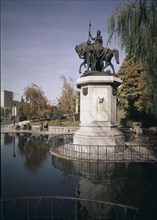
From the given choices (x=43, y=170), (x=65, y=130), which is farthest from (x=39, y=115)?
(x=43, y=170)

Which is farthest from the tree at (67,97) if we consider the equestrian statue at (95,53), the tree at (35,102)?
Answer: the equestrian statue at (95,53)

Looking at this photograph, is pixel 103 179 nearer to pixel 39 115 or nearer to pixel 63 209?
pixel 63 209

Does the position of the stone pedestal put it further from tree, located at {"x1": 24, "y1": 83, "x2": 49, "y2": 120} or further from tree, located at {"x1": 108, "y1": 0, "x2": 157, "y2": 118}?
tree, located at {"x1": 24, "y1": 83, "x2": 49, "y2": 120}

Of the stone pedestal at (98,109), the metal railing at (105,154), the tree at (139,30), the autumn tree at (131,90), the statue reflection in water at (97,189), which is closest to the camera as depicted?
the statue reflection in water at (97,189)

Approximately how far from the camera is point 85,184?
9.84m

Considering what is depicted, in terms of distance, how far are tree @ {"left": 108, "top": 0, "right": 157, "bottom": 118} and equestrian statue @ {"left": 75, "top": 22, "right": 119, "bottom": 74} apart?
3.79 metres

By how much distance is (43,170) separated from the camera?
40.4 ft

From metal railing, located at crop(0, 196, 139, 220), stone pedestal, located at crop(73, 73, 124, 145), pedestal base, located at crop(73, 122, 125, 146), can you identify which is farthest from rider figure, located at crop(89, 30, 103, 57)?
metal railing, located at crop(0, 196, 139, 220)

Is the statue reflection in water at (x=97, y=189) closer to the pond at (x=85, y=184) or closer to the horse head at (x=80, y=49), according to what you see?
the pond at (x=85, y=184)

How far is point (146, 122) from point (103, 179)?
26856mm

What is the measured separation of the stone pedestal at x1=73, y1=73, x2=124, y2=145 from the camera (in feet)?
54.4

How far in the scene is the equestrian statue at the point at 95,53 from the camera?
1803 centimetres

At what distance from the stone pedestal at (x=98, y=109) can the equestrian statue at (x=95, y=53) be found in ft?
4.90

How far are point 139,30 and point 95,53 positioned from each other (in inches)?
210
